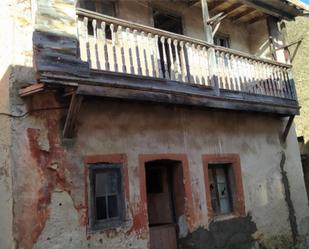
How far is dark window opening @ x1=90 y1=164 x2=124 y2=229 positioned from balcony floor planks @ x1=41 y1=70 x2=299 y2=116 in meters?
1.26

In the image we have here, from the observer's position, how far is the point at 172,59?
765cm

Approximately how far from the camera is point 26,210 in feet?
17.8

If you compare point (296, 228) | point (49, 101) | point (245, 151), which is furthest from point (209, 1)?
point (296, 228)

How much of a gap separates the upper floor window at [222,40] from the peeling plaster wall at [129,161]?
2.21 metres

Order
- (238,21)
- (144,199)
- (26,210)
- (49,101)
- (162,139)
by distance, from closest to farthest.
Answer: (26,210) < (49,101) < (144,199) < (162,139) < (238,21)

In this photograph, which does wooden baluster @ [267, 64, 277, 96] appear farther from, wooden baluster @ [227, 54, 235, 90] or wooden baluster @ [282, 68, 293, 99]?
wooden baluster @ [227, 54, 235, 90]

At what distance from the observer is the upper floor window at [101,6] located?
7.67 m

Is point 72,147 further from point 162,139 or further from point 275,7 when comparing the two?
point 275,7

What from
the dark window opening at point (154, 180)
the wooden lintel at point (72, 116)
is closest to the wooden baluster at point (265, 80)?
the dark window opening at point (154, 180)

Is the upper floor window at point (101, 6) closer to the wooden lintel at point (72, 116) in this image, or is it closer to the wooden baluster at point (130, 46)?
the wooden baluster at point (130, 46)

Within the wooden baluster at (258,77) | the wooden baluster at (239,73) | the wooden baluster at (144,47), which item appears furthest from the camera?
the wooden baluster at (258,77)

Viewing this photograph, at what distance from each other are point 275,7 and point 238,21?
115 cm

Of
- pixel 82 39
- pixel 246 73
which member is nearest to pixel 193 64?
pixel 246 73

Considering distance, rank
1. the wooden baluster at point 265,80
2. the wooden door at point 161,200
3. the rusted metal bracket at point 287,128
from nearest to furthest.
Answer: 1. the wooden door at point 161,200
2. the wooden baluster at point 265,80
3. the rusted metal bracket at point 287,128
